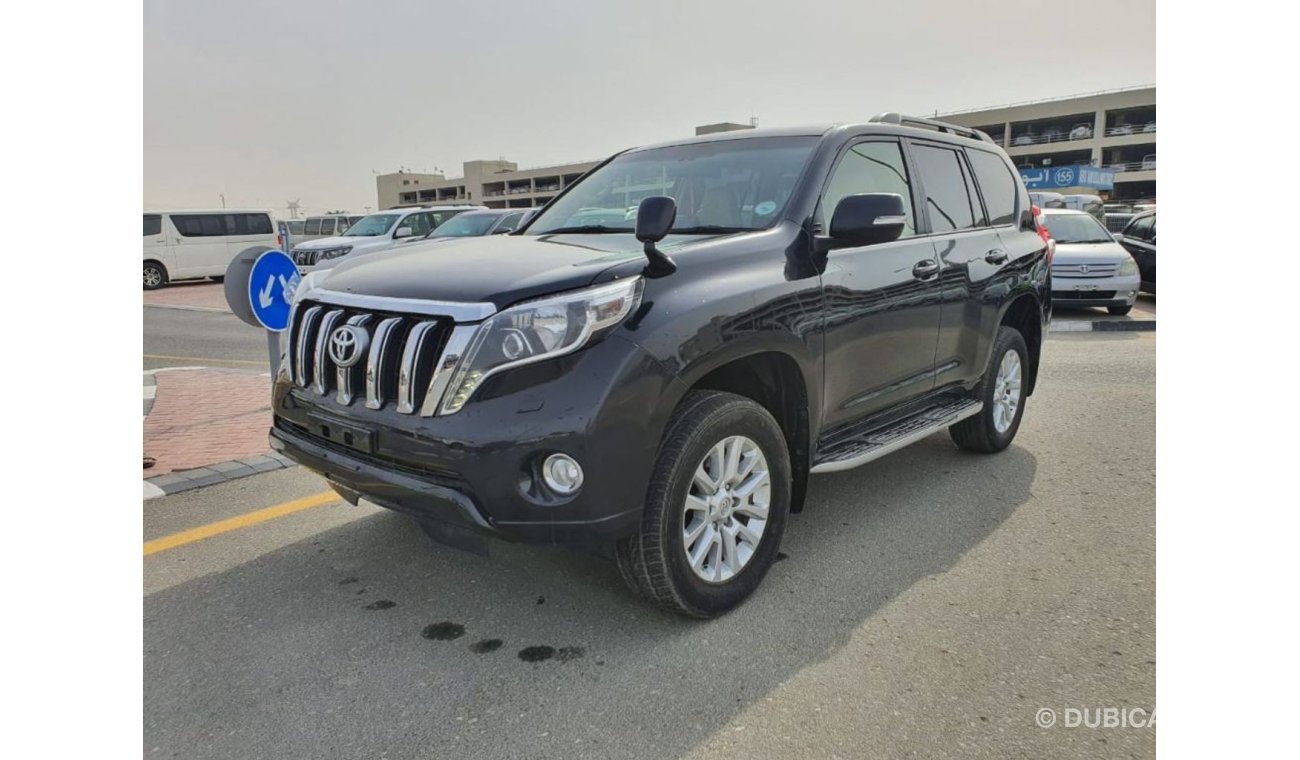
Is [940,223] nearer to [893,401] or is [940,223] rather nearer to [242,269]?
[893,401]

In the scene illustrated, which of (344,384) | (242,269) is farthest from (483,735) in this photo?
(242,269)

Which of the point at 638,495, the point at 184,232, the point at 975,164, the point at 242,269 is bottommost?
the point at 638,495

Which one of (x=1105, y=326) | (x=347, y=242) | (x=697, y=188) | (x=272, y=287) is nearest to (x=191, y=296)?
(x=347, y=242)

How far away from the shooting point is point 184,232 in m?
22.3

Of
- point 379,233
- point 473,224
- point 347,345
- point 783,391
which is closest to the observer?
point 347,345

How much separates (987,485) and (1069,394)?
3097 mm

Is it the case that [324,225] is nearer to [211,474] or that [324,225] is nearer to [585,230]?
[211,474]

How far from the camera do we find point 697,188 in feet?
12.8

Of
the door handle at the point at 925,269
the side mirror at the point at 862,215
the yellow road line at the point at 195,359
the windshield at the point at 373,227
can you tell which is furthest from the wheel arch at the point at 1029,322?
the windshield at the point at 373,227

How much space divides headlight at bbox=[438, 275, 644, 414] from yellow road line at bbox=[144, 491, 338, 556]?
2.10 m

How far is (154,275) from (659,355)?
23609 mm

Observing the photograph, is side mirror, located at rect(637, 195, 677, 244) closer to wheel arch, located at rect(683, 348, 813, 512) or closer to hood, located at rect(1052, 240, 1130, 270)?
wheel arch, located at rect(683, 348, 813, 512)

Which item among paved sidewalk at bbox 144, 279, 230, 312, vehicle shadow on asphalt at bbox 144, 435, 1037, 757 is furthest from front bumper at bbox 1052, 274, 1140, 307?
paved sidewalk at bbox 144, 279, 230, 312

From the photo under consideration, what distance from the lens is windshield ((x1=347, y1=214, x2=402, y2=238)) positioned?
17.2 meters
